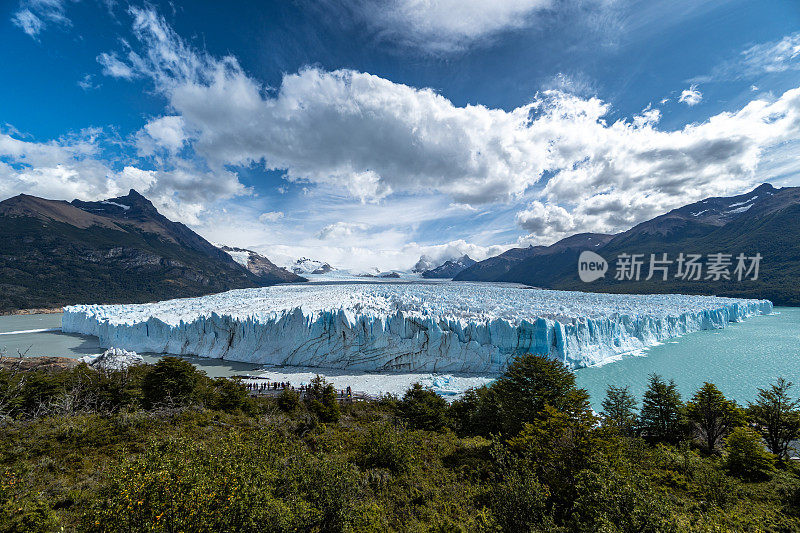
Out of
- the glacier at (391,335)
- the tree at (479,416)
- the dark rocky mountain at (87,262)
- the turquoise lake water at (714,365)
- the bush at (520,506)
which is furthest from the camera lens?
the dark rocky mountain at (87,262)

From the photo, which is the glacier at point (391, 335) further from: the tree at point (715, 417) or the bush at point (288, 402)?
the tree at point (715, 417)

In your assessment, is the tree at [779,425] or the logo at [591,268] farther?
the logo at [591,268]

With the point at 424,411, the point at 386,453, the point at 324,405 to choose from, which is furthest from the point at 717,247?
the point at 386,453

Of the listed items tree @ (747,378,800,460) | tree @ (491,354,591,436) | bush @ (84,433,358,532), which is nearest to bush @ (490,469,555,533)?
bush @ (84,433,358,532)

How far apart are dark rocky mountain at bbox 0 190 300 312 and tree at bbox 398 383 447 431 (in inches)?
4092

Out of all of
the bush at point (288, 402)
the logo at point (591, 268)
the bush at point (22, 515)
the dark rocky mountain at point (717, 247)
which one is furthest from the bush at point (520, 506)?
the logo at point (591, 268)

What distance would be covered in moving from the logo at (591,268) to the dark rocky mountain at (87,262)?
6450 inches

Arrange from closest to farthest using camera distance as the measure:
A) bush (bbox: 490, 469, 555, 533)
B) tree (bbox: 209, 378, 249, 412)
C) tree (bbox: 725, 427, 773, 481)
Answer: bush (bbox: 490, 469, 555, 533) < tree (bbox: 725, 427, 773, 481) < tree (bbox: 209, 378, 249, 412)

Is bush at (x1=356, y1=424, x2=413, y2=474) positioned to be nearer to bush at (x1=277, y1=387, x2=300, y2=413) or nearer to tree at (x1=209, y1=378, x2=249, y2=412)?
bush at (x1=277, y1=387, x2=300, y2=413)

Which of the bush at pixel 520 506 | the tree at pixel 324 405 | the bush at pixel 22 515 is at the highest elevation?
the bush at pixel 22 515

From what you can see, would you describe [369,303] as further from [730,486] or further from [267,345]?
[730,486]

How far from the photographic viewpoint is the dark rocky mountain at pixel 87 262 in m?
80.9

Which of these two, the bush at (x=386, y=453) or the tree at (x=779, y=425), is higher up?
the tree at (x=779, y=425)

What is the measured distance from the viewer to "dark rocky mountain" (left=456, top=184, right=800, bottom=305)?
282ft
